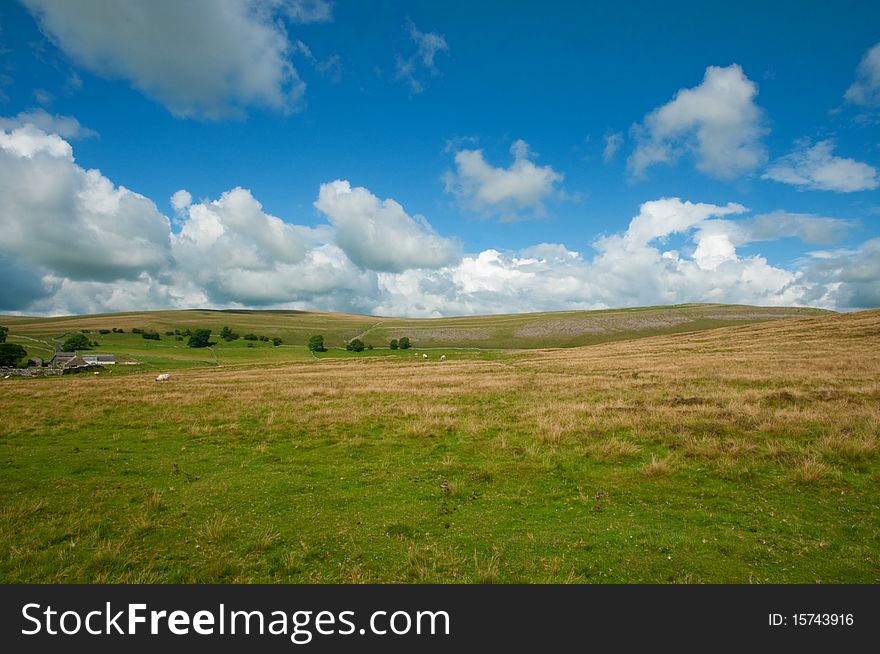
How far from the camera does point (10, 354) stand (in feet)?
281

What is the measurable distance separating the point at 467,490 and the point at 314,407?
1517 centimetres

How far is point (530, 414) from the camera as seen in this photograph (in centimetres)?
1928

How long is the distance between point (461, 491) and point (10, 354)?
387ft

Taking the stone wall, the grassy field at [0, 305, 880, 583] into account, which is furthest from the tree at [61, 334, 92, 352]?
the grassy field at [0, 305, 880, 583]

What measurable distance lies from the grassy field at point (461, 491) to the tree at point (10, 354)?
91.6m

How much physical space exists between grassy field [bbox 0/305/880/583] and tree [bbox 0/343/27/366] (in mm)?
91644

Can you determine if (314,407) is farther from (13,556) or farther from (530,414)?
(13,556)

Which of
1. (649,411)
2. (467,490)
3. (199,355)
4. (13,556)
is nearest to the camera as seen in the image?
(13,556)

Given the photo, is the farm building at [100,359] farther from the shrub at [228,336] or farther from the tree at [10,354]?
the shrub at [228,336]

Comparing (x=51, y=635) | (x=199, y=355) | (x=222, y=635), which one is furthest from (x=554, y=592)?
(x=199, y=355)

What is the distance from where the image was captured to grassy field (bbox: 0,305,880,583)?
24.2 feet

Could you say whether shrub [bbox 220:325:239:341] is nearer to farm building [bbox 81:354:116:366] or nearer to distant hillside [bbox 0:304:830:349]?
distant hillside [bbox 0:304:830:349]

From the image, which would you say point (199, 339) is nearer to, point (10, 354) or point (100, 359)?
point (100, 359)

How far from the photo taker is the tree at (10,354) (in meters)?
84.0
